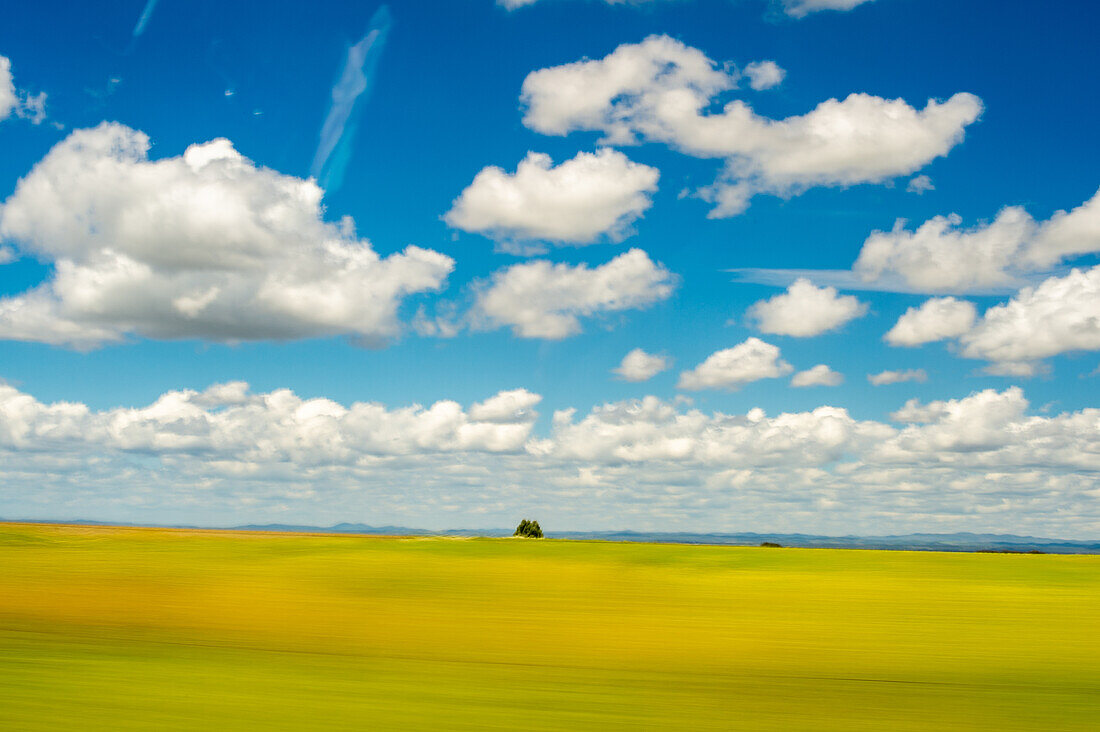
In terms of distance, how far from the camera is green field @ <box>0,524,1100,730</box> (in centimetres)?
Answer: 1451

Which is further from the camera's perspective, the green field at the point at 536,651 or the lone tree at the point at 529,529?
the lone tree at the point at 529,529

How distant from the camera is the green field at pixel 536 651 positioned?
47.6ft

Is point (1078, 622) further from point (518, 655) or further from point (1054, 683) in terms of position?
point (518, 655)

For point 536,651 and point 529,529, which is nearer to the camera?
point 536,651

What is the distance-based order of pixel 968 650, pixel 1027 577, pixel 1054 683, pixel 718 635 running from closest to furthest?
pixel 1054 683 → pixel 968 650 → pixel 718 635 → pixel 1027 577

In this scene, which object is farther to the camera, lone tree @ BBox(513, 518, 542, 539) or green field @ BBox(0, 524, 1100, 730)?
lone tree @ BBox(513, 518, 542, 539)

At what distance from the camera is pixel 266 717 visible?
1371cm

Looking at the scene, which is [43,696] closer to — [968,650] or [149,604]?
[149,604]

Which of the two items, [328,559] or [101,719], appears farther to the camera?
[328,559]

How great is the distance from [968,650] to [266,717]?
670 inches

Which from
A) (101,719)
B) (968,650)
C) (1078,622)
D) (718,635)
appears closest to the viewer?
(101,719)

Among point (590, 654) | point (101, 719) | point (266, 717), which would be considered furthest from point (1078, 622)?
point (101, 719)

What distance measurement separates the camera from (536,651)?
69.1ft

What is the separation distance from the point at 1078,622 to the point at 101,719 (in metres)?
27.8
